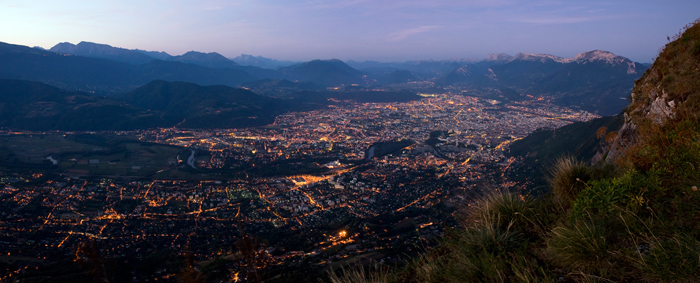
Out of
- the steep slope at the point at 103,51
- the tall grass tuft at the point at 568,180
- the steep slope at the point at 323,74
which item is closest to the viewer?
the tall grass tuft at the point at 568,180

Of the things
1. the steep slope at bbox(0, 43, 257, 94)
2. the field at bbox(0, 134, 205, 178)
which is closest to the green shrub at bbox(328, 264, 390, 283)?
the field at bbox(0, 134, 205, 178)

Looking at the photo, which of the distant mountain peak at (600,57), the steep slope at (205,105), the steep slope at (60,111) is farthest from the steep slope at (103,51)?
the distant mountain peak at (600,57)

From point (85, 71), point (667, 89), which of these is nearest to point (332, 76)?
point (85, 71)

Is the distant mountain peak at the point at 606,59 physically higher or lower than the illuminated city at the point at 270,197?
higher

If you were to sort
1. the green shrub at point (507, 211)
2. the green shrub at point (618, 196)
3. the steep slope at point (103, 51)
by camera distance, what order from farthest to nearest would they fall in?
the steep slope at point (103, 51) < the green shrub at point (507, 211) < the green shrub at point (618, 196)

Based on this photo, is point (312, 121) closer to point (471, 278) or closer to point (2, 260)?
point (2, 260)

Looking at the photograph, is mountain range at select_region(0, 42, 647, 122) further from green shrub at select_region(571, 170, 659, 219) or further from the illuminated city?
green shrub at select_region(571, 170, 659, 219)

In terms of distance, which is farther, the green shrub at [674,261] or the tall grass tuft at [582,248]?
the tall grass tuft at [582,248]

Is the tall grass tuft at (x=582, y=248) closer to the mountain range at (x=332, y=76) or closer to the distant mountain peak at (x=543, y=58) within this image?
the mountain range at (x=332, y=76)
